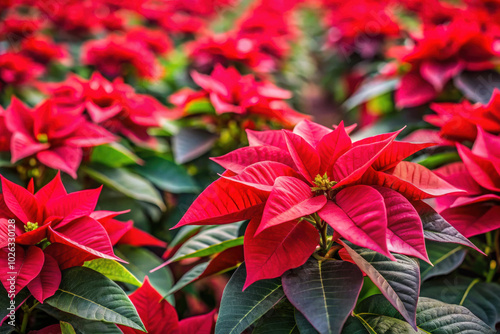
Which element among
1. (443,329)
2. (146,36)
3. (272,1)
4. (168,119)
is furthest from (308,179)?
(272,1)

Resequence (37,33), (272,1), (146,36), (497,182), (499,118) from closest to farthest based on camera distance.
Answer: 1. (497,182)
2. (499,118)
3. (146,36)
4. (37,33)
5. (272,1)

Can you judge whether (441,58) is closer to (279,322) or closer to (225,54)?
(225,54)

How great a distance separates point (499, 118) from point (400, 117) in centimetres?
41

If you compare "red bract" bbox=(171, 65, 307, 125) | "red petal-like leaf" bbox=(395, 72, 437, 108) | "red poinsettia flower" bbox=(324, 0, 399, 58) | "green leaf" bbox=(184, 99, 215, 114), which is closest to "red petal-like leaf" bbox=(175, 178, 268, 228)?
"red bract" bbox=(171, 65, 307, 125)

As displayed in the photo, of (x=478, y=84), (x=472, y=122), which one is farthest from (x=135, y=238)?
(x=478, y=84)

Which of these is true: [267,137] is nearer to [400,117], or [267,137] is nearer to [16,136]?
[16,136]

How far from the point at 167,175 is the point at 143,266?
0.89 feet

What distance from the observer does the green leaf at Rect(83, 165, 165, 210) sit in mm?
858

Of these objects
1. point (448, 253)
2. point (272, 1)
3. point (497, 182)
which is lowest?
point (272, 1)

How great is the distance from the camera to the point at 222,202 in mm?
509

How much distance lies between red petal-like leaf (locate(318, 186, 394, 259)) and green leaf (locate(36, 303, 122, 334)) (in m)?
0.30

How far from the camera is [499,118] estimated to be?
756 mm

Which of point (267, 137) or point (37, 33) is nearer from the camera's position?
point (267, 137)

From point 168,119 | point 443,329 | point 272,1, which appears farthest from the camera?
point 272,1
